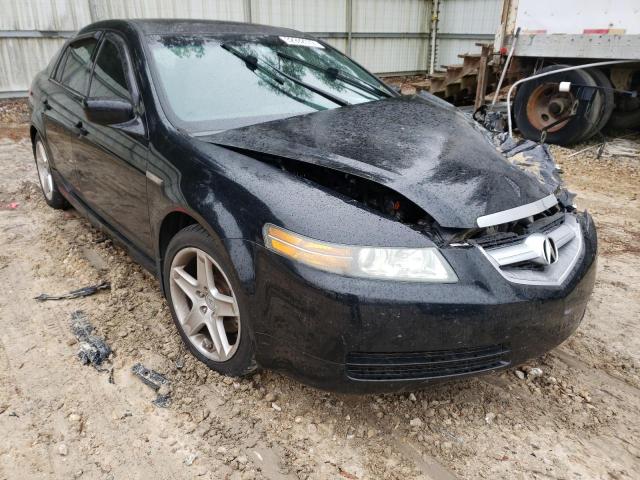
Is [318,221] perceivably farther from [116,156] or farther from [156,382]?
[116,156]

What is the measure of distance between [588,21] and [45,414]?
7454 millimetres

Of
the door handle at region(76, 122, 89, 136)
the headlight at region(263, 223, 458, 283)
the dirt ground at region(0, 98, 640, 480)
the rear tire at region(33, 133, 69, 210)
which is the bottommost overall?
the dirt ground at region(0, 98, 640, 480)

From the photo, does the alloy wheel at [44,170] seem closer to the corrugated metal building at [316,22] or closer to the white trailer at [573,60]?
the white trailer at [573,60]

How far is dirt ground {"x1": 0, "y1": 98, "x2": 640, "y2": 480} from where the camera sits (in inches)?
80.9

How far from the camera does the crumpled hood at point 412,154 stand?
211cm

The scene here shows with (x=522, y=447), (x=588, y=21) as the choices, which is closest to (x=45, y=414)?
(x=522, y=447)

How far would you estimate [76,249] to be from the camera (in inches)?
155

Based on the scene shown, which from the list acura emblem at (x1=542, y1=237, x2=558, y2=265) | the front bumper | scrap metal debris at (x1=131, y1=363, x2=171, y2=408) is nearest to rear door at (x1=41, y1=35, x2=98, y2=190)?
scrap metal debris at (x1=131, y1=363, x2=171, y2=408)

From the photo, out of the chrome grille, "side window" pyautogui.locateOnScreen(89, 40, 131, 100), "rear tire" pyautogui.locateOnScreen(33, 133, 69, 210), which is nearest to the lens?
the chrome grille

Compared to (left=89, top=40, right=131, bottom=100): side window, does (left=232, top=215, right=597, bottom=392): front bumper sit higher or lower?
lower

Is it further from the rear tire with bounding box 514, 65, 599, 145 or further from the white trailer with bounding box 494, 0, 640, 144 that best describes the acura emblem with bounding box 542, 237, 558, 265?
the rear tire with bounding box 514, 65, 599, 145

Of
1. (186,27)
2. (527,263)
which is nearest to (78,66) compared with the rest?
(186,27)

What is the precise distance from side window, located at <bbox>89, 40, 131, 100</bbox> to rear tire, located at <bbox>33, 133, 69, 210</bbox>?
133 cm

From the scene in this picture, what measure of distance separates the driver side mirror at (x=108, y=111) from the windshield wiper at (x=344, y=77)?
1077mm
